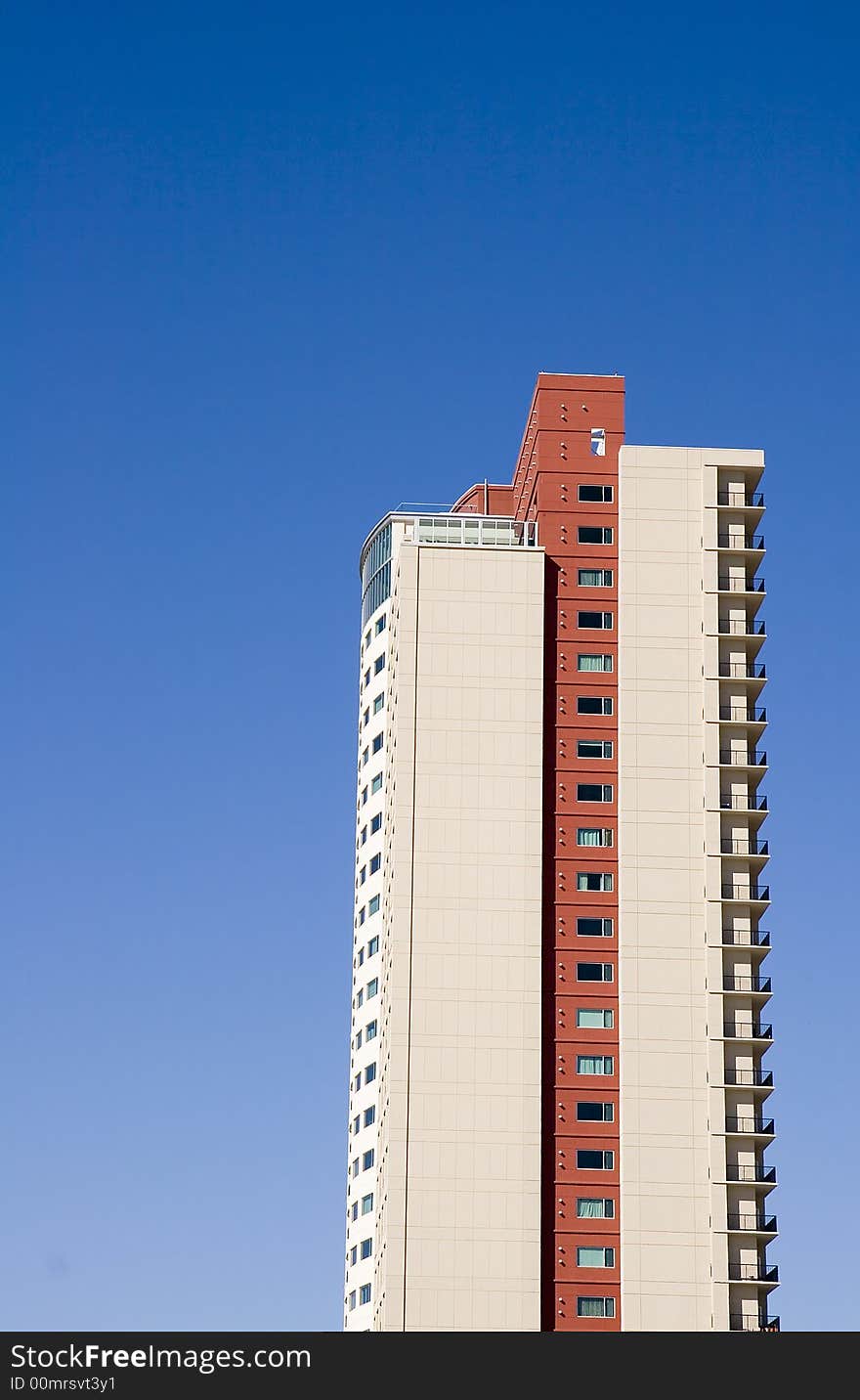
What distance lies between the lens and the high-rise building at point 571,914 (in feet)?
379

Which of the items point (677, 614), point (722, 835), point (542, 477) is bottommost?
point (722, 835)

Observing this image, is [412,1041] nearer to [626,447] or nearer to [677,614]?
[677,614]

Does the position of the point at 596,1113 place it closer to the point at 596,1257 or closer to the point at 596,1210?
the point at 596,1210

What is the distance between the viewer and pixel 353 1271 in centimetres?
12694

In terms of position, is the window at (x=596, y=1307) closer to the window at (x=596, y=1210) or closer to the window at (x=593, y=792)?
the window at (x=596, y=1210)

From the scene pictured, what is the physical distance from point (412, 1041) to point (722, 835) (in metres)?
21.7

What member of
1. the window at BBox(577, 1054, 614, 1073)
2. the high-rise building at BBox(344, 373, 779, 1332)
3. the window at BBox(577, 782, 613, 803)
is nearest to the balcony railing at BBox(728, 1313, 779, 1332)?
the high-rise building at BBox(344, 373, 779, 1332)

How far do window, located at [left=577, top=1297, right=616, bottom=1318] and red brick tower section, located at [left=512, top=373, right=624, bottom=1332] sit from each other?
0.24 ft

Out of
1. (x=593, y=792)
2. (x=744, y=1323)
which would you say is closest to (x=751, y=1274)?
(x=744, y=1323)

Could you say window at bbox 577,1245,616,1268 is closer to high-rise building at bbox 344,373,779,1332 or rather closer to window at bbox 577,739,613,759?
high-rise building at bbox 344,373,779,1332

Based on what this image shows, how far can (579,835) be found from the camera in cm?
12344

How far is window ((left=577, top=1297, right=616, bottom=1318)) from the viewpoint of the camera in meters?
114

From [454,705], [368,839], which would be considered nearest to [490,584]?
[454,705]
